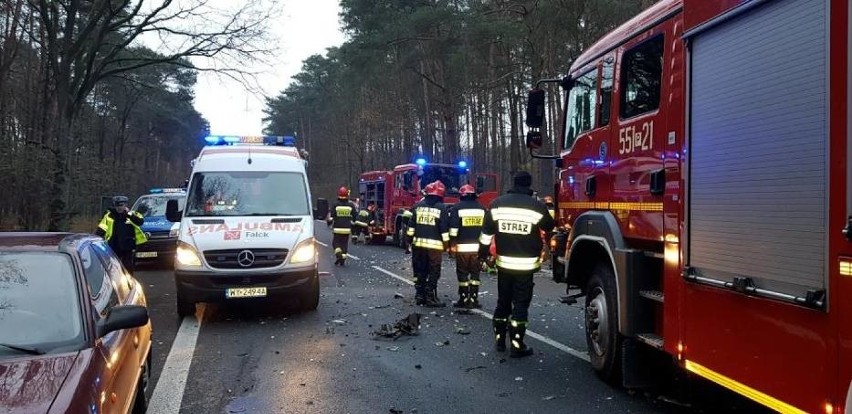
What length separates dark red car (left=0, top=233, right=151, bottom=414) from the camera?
284 cm

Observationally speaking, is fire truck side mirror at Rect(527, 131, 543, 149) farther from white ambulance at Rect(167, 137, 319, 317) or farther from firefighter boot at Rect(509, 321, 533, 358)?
white ambulance at Rect(167, 137, 319, 317)

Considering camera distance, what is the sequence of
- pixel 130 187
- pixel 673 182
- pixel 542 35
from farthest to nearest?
pixel 130 187, pixel 542 35, pixel 673 182

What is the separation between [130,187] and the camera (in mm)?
48219

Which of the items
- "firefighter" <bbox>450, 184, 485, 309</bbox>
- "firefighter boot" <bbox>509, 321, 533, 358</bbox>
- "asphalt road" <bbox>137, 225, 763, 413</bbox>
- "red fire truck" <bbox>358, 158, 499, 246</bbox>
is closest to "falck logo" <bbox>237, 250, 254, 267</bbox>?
"asphalt road" <bbox>137, 225, 763, 413</bbox>

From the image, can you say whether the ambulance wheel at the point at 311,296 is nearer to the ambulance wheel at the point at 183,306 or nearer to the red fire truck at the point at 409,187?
the ambulance wheel at the point at 183,306

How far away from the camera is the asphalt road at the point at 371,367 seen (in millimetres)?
5039

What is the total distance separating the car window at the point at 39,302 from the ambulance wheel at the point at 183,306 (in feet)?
14.9

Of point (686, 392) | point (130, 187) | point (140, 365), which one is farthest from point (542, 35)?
point (130, 187)

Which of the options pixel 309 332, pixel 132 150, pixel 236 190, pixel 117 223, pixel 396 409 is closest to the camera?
pixel 396 409

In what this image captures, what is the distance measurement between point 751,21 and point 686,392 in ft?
9.37

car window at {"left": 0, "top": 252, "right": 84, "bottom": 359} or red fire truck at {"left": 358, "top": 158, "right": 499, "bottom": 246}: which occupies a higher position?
red fire truck at {"left": 358, "top": 158, "right": 499, "bottom": 246}

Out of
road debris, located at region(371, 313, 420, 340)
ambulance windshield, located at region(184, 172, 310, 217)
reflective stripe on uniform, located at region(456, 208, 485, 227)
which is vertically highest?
ambulance windshield, located at region(184, 172, 310, 217)

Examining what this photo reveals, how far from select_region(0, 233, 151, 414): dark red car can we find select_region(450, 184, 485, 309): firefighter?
17.8ft

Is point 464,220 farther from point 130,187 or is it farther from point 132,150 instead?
point 132,150
